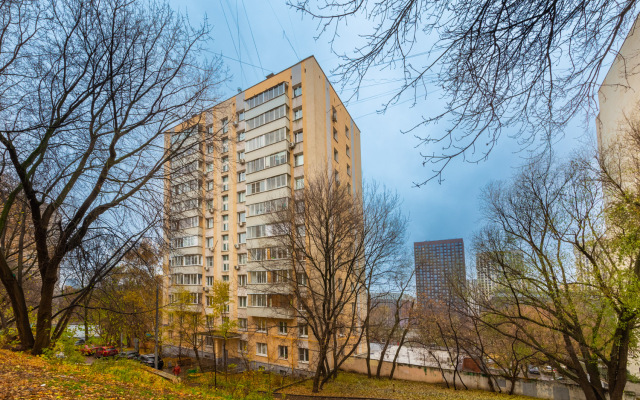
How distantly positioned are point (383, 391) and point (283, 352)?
9.75 m

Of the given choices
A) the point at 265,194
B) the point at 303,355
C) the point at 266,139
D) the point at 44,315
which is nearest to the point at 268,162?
the point at 266,139

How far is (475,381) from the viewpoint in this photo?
66.8ft

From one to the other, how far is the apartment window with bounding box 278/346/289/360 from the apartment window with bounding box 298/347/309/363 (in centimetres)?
97

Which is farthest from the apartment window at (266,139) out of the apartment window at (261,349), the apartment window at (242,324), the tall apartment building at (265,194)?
the apartment window at (261,349)

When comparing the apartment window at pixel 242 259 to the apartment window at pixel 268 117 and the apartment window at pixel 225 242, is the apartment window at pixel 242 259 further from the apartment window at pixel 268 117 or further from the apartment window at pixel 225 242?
the apartment window at pixel 268 117

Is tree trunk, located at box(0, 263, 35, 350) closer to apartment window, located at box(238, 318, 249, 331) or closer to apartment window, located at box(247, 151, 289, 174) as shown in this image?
apartment window, located at box(247, 151, 289, 174)

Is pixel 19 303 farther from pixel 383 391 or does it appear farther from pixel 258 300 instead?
pixel 258 300

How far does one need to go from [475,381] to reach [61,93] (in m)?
23.8

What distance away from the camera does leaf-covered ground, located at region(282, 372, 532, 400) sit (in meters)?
15.3

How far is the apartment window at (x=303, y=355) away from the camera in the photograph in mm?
23312

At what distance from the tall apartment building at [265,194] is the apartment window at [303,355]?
2.5 inches

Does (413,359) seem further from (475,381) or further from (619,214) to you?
(619,214)

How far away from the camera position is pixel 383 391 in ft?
53.9

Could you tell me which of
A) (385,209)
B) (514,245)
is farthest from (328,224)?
(514,245)
